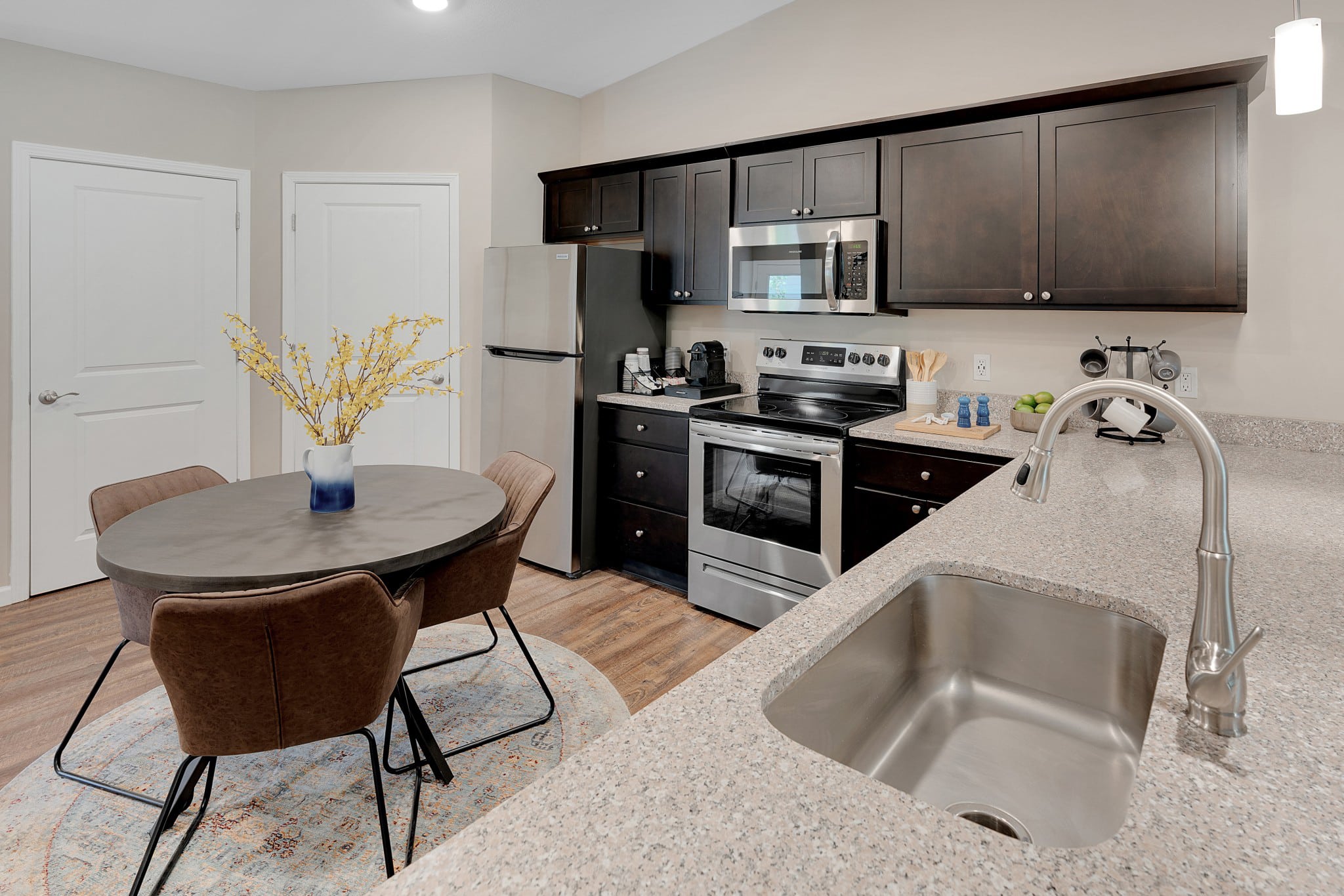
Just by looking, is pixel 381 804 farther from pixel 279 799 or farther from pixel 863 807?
pixel 863 807

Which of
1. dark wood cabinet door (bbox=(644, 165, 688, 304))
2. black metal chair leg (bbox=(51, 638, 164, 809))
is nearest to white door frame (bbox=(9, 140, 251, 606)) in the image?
black metal chair leg (bbox=(51, 638, 164, 809))

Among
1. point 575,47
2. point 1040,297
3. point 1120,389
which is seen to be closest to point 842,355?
point 1040,297

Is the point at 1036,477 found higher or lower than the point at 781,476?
higher

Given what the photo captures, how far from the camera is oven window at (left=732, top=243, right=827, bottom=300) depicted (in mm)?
3221

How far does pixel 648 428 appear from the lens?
3.63m

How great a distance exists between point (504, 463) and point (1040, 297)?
2.03m

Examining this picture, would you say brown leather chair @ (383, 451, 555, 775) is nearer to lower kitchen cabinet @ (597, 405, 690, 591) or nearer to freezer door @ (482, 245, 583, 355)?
lower kitchen cabinet @ (597, 405, 690, 591)

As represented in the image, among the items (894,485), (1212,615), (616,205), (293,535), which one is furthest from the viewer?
(616,205)

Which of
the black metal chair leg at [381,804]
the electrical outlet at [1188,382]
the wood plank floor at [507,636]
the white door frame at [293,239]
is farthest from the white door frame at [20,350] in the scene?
the electrical outlet at [1188,382]

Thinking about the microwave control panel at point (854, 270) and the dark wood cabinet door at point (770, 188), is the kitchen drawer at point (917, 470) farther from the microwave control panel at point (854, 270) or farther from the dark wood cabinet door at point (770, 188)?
the dark wood cabinet door at point (770, 188)

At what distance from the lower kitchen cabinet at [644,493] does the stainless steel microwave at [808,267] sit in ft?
2.23

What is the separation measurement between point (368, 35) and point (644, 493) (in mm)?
2490

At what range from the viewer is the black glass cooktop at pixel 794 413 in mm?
2967

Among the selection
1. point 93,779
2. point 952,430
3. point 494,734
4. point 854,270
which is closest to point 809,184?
point 854,270
